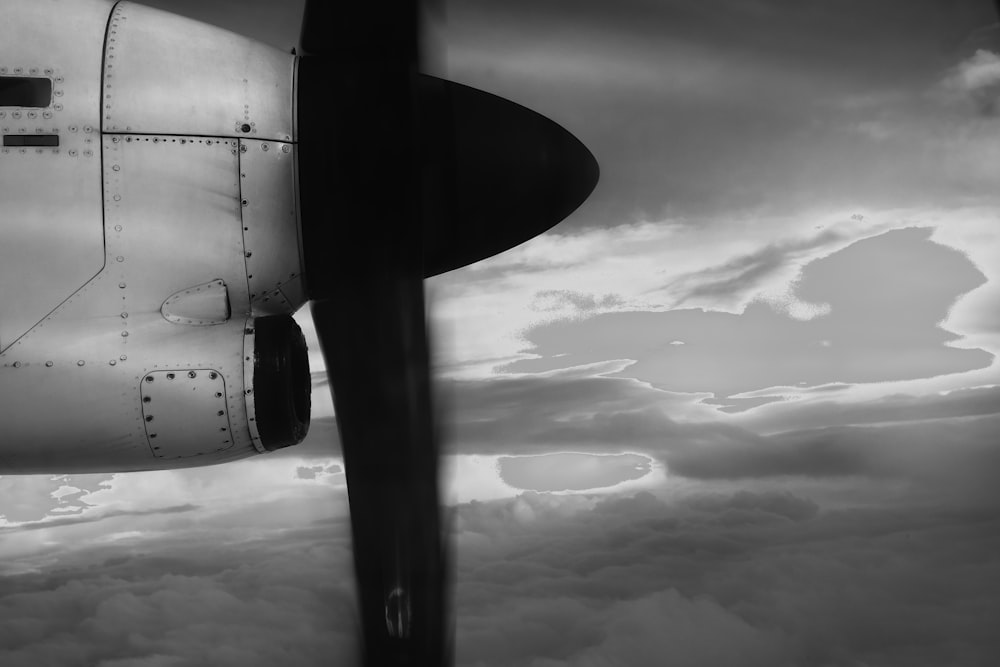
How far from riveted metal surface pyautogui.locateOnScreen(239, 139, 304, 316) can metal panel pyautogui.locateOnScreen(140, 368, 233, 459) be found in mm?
743

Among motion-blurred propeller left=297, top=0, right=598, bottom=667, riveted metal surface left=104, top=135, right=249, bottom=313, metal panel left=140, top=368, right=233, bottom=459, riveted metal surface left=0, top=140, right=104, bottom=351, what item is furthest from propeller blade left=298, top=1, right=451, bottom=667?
riveted metal surface left=0, top=140, right=104, bottom=351

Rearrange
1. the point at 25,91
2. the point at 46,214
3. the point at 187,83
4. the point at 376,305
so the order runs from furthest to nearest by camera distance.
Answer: the point at 376,305 → the point at 187,83 → the point at 25,91 → the point at 46,214

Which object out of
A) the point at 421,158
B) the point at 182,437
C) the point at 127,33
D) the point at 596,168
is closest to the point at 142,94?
the point at 127,33

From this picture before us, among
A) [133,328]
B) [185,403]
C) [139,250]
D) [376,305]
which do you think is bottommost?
[185,403]

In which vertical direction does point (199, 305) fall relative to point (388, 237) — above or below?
below

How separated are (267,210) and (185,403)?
1512 mm

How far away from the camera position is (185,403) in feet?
19.8

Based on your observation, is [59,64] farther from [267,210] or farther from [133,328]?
[133,328]

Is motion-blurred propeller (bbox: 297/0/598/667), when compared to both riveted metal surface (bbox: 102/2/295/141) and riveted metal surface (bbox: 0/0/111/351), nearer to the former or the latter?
riveted metal surface (bbox: 102/2/295/141)

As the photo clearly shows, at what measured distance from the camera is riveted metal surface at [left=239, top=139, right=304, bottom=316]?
6.29 meters

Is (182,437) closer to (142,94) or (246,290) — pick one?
(246,290)

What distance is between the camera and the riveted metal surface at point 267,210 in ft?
20.6

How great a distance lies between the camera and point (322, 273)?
6.50 metres

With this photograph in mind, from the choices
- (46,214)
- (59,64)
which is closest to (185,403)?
(46,214)
